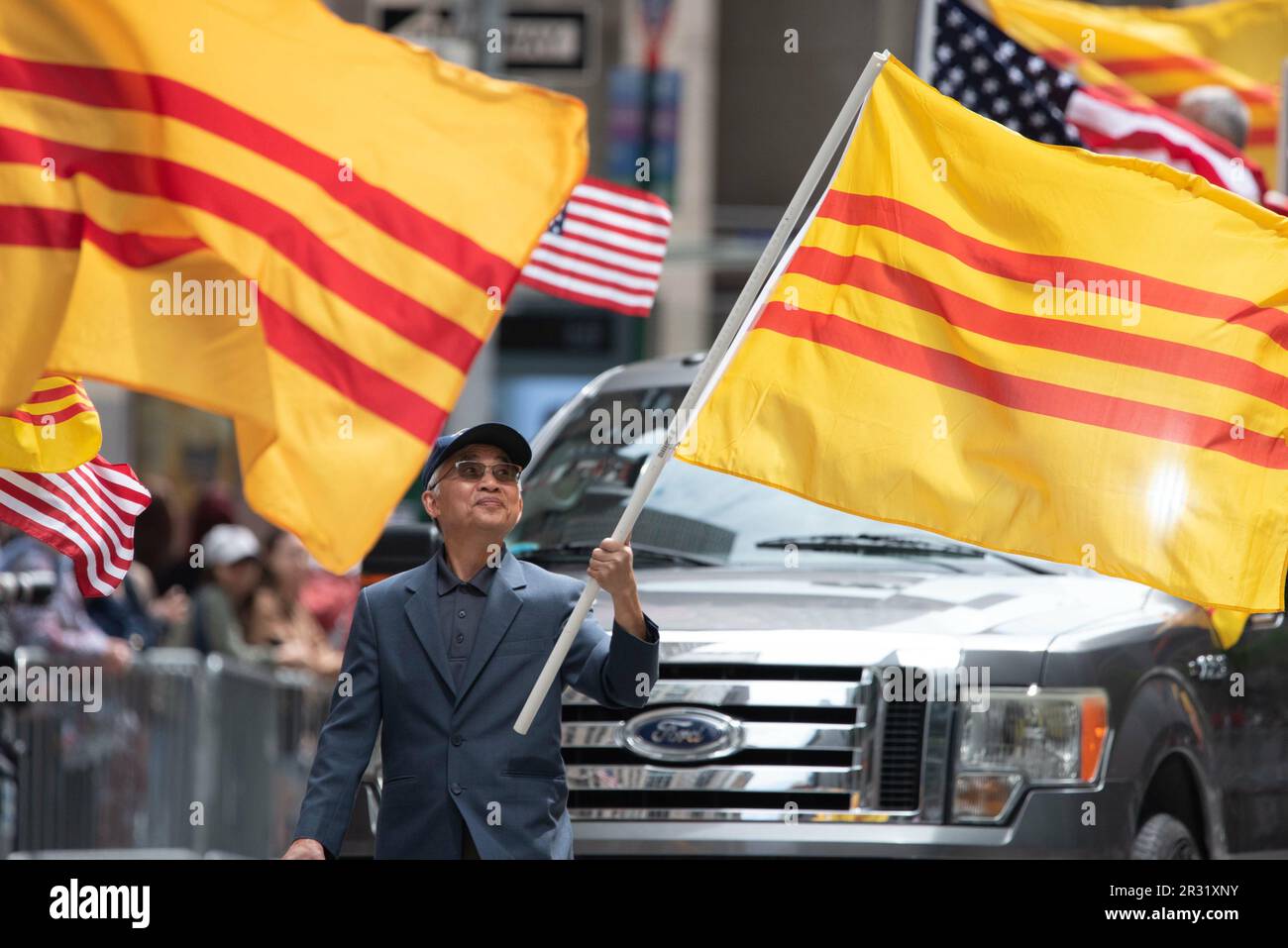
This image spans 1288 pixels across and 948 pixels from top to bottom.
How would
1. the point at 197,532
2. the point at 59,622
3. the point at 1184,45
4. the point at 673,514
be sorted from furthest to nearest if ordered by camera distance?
the point at 197,532
the point at 1184,45
the point at 59,622
the point at 673,514

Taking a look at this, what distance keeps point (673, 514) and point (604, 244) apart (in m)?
2.51

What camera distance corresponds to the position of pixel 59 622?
10758 millimetres

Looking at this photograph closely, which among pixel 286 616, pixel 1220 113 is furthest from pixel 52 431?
pixel 1220 113

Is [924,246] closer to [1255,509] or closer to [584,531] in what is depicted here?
[1255,509]

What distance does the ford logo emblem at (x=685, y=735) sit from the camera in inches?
261

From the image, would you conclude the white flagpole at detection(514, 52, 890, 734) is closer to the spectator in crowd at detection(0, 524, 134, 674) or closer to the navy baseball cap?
the navy baseball cap

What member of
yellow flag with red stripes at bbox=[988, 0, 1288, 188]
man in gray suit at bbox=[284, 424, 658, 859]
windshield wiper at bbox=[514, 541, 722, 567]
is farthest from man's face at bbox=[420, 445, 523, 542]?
yellow flag with red stripes at bbox=[988, 0, 1288, 188]

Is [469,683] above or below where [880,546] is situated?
above

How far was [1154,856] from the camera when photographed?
673 centimetres

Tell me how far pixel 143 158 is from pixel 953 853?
3024 millimetres

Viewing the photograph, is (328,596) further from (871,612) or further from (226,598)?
(871,612)

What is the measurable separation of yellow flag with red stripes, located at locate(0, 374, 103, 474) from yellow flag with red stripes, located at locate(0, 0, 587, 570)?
2.25 ft

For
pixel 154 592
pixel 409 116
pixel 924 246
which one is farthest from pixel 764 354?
pixel 154 592

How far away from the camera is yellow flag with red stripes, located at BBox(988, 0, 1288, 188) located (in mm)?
12875
